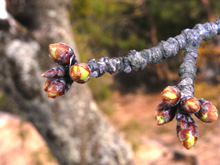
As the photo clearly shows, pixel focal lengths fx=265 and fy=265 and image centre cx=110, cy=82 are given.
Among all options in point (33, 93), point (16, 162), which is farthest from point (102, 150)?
point (16, 162)

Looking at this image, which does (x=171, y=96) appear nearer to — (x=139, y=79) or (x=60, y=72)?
(x=60, y=72)

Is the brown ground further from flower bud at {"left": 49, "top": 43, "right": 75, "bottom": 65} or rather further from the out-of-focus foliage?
flower bud at {"left": 49, "top": 43, "right": 75, "bottom": 65}

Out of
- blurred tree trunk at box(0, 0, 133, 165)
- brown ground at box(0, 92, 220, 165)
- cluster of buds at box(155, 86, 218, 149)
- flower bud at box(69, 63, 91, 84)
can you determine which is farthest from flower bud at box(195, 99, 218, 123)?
brown ground at box(0, 92, 220, 165)

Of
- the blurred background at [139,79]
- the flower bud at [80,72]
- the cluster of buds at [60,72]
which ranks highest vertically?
the blurred background at [139,79]

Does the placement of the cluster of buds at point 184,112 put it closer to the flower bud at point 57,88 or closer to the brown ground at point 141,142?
the flower bud at point 57,88

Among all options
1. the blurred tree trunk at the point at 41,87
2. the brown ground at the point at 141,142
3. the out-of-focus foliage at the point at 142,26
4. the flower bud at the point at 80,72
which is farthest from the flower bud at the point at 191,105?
the out-of-focus foliage at the point at 142,26

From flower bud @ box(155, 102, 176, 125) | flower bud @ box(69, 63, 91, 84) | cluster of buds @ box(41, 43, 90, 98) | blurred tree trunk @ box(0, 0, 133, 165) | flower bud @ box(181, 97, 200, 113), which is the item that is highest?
blurred tree trunk @ box(0, 0, 133, 165)

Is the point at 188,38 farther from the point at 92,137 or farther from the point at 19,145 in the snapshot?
the point at 19,145
